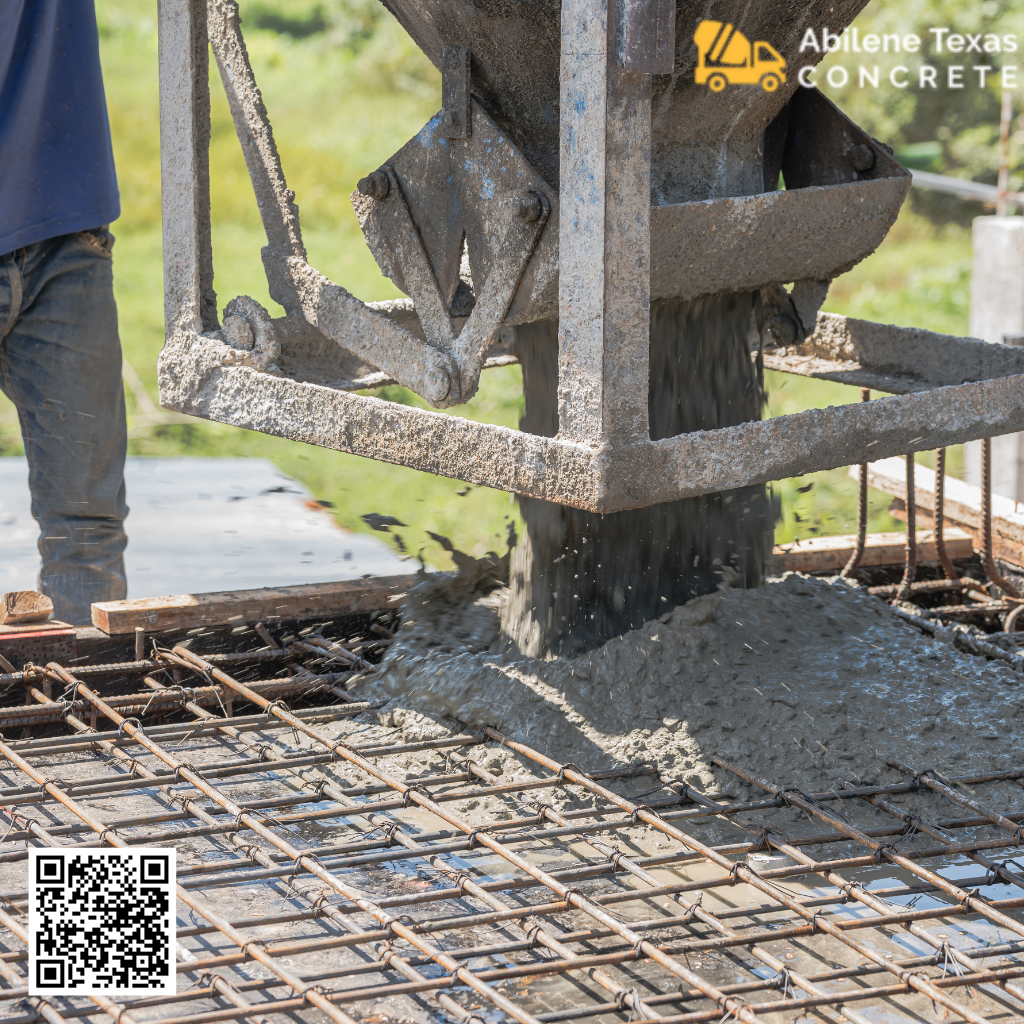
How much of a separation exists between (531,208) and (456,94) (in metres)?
0.38

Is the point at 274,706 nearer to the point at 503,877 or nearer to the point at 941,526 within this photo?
the point at 503,877

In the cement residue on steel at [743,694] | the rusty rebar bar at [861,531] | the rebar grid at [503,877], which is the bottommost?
the rebar grid at [503,877]

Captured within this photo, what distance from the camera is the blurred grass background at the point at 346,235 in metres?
8.73

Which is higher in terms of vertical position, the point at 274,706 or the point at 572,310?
the point at 572,310

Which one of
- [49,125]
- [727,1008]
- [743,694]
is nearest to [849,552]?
[743,694]

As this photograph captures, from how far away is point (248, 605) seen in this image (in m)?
3.92

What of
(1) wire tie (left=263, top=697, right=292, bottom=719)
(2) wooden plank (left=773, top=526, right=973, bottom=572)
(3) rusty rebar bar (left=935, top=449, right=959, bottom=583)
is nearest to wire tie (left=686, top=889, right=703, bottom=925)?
(1) wire tie (left=263, top=697, right=292, bottom=719)

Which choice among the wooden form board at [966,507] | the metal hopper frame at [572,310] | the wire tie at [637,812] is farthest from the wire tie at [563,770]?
the wooden form board at [966,507]

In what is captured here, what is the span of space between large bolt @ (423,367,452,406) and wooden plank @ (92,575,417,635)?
981 millimetres

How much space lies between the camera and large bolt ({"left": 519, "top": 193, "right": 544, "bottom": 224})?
3.08 meters

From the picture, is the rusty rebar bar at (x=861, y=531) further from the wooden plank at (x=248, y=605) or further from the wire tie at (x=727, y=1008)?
the wire tie at (x=727, y=1008)

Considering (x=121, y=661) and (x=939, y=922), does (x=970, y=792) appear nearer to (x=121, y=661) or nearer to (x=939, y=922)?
(x=939, y=922)

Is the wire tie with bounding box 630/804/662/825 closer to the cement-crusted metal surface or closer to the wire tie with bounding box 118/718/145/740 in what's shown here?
the wire tie with bounding box 118/718/145/740

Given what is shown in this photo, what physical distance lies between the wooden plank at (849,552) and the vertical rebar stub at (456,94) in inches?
70.9
